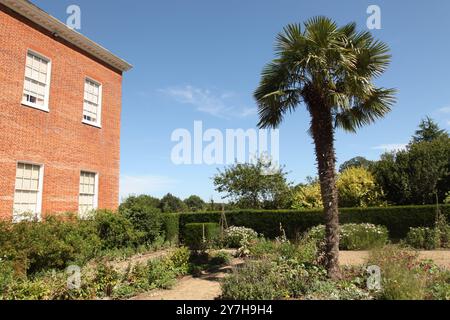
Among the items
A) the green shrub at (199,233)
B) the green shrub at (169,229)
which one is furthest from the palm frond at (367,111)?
the green shrub at (169,229)

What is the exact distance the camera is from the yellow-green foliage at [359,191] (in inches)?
891

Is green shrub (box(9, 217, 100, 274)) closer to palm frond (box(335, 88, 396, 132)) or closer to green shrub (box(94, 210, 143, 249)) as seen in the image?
green shrub (box(94, 210, 143, 249))

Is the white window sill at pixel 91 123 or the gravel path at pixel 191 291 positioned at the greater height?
the white window sill at pixel 91 123

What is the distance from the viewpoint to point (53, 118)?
1412 centimetres

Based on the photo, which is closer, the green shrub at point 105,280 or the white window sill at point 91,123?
the green shrub at point 105,280

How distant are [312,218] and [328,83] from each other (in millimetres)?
11958

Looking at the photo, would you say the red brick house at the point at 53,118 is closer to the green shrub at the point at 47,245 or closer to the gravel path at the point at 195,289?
the green shrub at the point at 47,245

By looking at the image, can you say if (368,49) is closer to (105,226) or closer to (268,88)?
(268,88)

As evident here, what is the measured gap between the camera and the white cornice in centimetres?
1300

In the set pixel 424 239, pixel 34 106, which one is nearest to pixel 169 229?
pixel 34 106

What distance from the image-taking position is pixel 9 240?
32.0 ft

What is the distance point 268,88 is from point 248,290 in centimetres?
546

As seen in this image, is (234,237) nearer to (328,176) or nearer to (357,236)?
(357,236)

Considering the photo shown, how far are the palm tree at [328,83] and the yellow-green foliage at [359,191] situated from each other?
13.7 m
